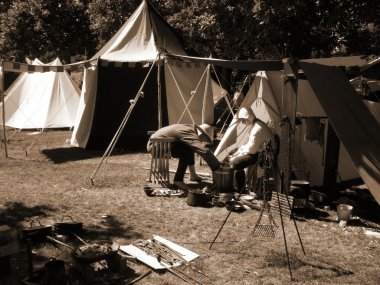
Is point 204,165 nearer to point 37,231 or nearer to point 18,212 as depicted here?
point 18,212

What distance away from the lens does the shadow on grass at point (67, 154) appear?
9.61 meters

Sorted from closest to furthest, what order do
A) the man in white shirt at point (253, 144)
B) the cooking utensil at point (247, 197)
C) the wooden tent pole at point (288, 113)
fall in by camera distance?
1. the wooden tent pole at point (288, 113)
2. the cooking utensil at point (247, 197)
3. the man in white shirt at point (253, 144)

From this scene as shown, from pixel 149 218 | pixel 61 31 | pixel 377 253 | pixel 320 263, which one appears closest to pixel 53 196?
pixel 149 218

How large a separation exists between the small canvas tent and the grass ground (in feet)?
15.6

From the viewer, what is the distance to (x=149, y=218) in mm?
5652

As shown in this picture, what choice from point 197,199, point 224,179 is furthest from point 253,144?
point 197,199

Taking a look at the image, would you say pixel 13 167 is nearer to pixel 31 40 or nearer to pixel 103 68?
Result: pixel 103 68

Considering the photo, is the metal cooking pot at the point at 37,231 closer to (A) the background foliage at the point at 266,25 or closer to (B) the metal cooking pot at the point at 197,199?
(B) the metal cooking pot at the point at 197,199

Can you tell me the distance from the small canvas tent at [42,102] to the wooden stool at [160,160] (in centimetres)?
682

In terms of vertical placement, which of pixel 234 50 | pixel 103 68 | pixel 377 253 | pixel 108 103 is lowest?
pixel 377 253

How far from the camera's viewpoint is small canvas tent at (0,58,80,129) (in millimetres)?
13039

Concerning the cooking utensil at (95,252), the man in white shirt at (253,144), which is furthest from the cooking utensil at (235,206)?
the cooking utensil at (95,252)

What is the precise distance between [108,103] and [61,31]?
531 inches

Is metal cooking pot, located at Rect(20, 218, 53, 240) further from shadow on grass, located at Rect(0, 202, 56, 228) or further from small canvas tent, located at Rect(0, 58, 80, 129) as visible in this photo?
small canvas tent, located at Rect(0, 58, 80, 129)
